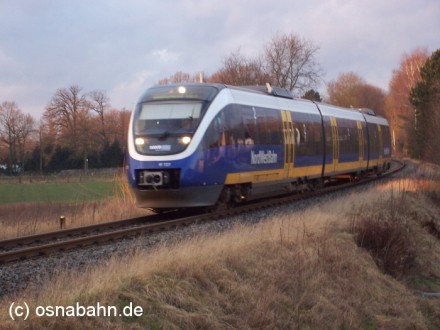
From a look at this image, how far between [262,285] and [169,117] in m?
7.01

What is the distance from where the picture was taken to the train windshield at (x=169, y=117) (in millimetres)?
13977

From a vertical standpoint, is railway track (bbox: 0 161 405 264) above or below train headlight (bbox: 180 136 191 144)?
below

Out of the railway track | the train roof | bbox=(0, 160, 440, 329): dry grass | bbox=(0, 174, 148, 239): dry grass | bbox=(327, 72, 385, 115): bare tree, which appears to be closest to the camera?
bbox=(0, 160, 440, 329): dry grass

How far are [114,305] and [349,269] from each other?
5.51m

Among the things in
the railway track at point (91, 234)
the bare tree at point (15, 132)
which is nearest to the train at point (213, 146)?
the railway track at point (91, 234)

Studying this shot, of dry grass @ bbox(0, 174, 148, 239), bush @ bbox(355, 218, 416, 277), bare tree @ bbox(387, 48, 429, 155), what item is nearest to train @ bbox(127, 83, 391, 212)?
dry grass @ bbox(0, 174, 148, 239)

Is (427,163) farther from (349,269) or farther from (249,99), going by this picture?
(349,269)

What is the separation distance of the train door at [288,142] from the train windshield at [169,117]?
4.52 metres

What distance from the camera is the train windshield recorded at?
13977 millimetres

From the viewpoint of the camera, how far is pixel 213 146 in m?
14.4

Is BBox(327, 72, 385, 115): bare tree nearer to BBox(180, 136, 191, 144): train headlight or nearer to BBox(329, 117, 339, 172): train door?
BBox(329, 117, 339, 172): train door

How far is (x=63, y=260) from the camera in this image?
9.05 m

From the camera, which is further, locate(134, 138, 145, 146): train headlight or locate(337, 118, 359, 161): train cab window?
locate(337, 118, 359, 161): train cab window

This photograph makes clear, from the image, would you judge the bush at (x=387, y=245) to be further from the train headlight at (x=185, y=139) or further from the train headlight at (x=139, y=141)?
the train headlight at (x=139, y=141)
